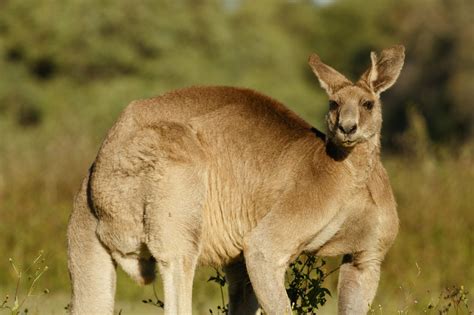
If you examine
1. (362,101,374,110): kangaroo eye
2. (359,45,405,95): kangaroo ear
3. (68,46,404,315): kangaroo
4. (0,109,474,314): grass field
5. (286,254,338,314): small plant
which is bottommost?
(286,254,338,314): small plant

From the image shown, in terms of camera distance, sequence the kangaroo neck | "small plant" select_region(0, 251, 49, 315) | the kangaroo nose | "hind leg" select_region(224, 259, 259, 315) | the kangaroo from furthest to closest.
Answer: "hind leg" select_region(224, 259, 259, 315), the kangaroo neck, the kangaroo, the kangaroo nose, "small plant" select_region(0, 251, 49, 315)

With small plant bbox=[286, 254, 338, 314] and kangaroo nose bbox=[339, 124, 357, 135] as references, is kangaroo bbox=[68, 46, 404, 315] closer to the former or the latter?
kangaroo nose bbox=[339, 124, 357, 135]

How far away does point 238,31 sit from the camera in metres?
34.9

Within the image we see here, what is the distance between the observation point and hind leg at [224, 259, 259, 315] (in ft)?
21.6

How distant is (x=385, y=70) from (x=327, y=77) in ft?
1.15

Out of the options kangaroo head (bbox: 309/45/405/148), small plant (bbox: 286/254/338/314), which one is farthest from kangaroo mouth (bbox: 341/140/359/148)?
small plant (bbox: 286/254/338/314)

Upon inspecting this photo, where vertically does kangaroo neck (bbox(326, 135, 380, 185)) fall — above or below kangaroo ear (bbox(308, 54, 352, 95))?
below

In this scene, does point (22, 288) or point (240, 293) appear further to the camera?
point (22, 288)

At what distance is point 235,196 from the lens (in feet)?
20.5

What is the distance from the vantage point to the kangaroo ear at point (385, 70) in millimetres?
6105

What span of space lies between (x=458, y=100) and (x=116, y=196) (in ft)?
107

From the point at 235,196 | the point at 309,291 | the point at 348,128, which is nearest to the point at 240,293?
the point at 309,291

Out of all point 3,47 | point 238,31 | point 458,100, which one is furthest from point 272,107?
point 458,100

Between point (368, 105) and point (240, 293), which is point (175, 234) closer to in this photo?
point (240, 293)
